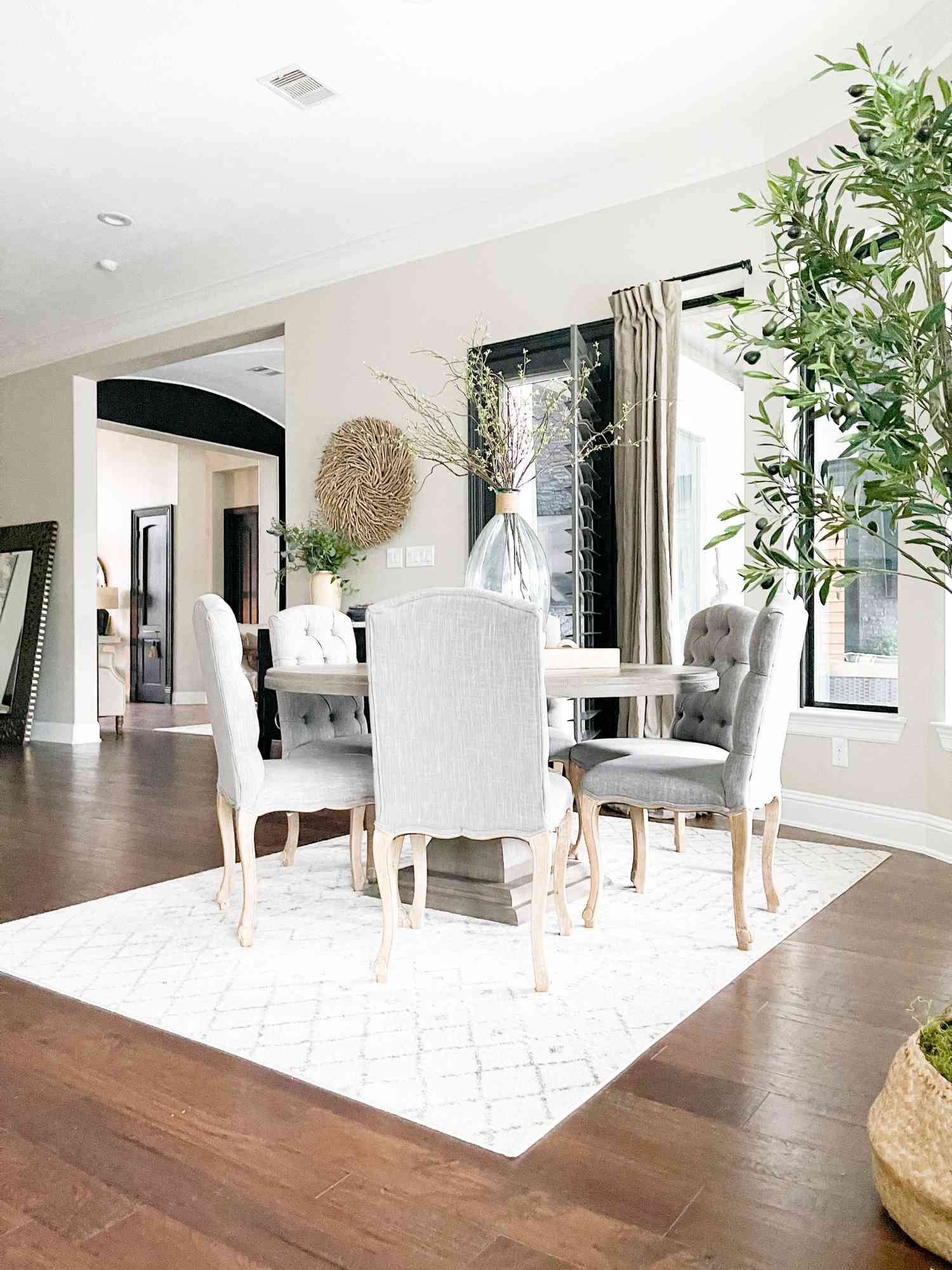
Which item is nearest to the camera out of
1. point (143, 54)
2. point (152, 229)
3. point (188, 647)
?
point (143, 54)

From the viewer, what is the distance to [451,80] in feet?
13.2

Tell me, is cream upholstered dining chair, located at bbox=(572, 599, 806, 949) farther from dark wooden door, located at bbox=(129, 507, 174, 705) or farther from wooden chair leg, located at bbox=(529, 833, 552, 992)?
dark wooden door, located at bbox=(129, 507, 174, 705)

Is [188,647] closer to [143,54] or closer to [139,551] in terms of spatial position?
[139,551]

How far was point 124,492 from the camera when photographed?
39.0 feet

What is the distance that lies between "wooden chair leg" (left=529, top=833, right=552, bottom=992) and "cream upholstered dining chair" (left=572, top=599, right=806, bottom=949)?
529mm

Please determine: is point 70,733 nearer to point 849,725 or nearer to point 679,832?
point 679,832

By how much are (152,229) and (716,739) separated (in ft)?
14.0

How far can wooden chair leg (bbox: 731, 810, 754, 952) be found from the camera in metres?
2.67

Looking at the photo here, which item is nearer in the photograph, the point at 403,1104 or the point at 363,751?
the point at 403,1104

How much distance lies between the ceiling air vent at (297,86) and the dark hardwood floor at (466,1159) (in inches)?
136

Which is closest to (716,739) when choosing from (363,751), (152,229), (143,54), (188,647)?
(363,751)

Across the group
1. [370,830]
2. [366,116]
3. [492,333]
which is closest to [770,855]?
[370,830]

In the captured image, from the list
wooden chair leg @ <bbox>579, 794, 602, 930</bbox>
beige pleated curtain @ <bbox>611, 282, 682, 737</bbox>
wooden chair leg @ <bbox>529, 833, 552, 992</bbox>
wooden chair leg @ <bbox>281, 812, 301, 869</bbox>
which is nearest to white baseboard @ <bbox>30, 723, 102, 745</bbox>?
wooden chair leg @ <bbox>281, 812, 301, 869</bbox>

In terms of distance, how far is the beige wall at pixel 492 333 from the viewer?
3.93 metres
